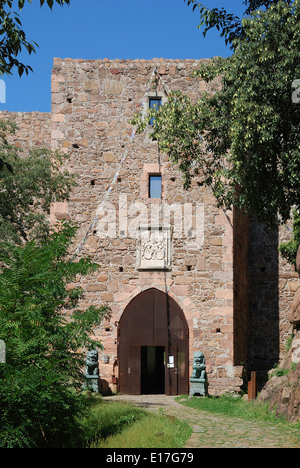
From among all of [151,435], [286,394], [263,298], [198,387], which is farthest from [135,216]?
[151,435]

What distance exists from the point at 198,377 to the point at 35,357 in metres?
9.60

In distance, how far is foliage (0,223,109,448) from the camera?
8.20 m

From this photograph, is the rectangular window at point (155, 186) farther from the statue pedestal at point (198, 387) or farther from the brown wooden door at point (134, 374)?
the statue pedestal at point (198, 387)

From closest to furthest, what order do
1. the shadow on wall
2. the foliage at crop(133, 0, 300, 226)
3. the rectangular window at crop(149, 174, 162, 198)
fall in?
the foliage at crop(133, 0, 300, 226) < the rectangular window at crop(149, 174, 162, 198) < the shadow on wall

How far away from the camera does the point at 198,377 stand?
58.0 feet

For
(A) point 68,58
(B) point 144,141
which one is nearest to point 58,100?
(A) point 68,58

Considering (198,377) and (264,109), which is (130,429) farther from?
(198,377)

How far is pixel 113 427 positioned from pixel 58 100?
1174 cm

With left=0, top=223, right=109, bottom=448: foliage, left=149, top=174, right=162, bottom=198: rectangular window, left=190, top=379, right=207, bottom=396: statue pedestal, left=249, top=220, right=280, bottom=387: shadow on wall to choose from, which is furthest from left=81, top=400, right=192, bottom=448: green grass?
left=249, top=220, right=280, bottom=387: shadow on wall

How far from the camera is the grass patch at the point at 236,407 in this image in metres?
13.6

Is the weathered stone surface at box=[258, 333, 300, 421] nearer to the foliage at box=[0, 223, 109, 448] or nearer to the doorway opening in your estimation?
the foliage at box=[0, 223, 109, 448]

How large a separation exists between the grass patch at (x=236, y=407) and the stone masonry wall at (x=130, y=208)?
100 centimetres

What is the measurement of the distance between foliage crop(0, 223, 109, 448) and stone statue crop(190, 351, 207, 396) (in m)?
8.12

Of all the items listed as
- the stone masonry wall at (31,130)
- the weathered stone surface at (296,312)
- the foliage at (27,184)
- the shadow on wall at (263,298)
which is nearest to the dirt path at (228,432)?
the weathered stone surface at (296,312)
